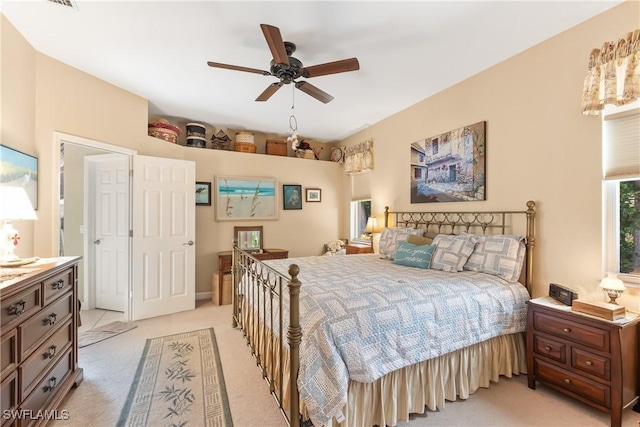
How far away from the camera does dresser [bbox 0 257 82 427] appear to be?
4.47 feet

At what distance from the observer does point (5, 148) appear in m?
2.06

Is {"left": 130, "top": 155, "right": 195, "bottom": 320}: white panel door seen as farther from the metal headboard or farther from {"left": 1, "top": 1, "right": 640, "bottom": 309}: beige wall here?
the metal headboard

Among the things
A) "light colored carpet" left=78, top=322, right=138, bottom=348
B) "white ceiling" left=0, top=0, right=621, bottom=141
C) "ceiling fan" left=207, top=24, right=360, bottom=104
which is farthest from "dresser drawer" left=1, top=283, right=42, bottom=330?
"white ceiling" left=0, top=0, right=621, bottom=141

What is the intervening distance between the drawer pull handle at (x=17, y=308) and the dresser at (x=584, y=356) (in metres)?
3.33

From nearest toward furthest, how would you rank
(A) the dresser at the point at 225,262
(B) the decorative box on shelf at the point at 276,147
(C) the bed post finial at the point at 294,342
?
(C) the bed post finial at the point at 294,342
(A) the dresser at the point at 225,262
(B) the decorative box on shelf at the point at 276,147

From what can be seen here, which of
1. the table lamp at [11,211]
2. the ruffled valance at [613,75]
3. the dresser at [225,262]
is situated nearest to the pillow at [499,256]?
the ruffled valance at [613,75]

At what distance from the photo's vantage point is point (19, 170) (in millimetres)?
2260

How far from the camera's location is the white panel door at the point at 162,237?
356 cm

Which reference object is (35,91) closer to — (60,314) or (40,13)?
(40,13)

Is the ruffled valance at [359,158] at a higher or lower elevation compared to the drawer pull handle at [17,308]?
higher

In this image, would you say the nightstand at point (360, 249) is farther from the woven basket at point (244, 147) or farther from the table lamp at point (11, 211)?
the table lamp at point (11, 211)

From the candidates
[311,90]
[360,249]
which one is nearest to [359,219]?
[360,249]

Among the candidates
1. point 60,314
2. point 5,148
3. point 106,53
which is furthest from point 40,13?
point 60,314

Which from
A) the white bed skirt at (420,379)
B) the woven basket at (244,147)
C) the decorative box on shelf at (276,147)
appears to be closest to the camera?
the white bed skirt at (420,379)
